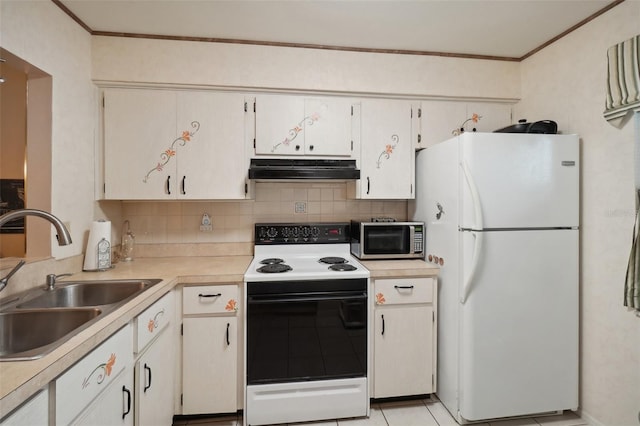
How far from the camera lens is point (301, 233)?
2.39 metres

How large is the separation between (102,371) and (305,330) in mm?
1007

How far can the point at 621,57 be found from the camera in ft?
5.29

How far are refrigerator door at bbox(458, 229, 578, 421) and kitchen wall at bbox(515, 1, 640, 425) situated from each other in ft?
0.31

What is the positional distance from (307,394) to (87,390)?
119cm

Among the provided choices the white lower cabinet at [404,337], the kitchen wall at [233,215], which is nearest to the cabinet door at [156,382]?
the kitchen wall at [233,215]

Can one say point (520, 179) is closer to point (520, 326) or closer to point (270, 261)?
point (520, 326)

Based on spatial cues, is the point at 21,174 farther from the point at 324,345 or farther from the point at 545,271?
the point at 545,271

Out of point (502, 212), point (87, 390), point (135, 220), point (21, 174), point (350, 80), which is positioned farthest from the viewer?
point (135, 220)

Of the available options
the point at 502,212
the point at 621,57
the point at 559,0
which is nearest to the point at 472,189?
the point at 502,212

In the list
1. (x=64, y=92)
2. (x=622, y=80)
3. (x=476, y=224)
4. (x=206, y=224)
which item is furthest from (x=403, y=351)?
(x=64, y=92)

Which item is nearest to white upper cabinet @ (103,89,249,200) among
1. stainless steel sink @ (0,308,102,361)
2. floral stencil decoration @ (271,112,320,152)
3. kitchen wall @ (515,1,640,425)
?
floral stencil decoration @ (271,112,320,152)

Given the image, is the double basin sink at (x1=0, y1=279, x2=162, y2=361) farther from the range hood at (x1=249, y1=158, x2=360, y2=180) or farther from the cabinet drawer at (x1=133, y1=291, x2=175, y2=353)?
the range hood at (x1=249, y1=158, x2=360, y2=180)

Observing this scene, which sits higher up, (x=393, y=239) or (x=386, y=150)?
(x=386, y=150)

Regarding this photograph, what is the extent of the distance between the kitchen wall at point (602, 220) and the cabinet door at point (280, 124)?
1.75m
